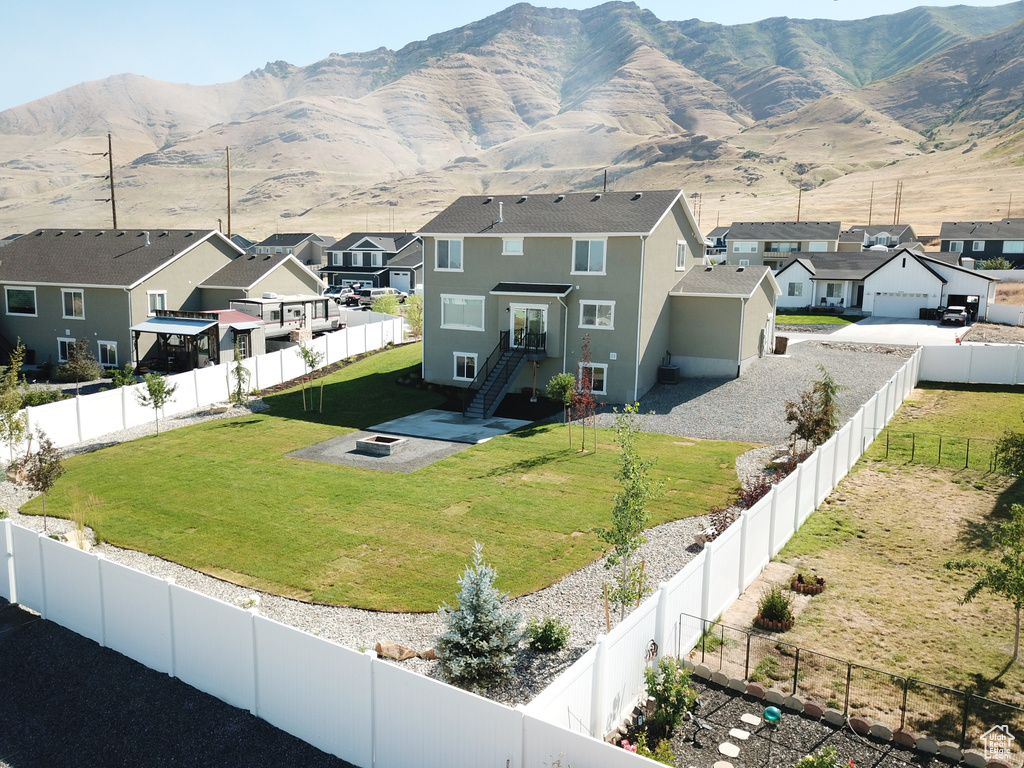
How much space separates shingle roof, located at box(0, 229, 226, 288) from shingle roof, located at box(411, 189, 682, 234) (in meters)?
18.0

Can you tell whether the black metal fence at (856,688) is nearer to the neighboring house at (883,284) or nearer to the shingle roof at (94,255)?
the shingle roof at (94,255)

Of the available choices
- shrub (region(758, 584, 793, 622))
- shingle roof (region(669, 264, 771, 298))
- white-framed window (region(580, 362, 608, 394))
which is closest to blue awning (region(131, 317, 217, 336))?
white-framed window (region(580, 362, 608, 394))

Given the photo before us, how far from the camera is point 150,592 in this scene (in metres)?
12.0

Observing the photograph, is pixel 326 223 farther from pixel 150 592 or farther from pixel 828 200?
pixel 150 592

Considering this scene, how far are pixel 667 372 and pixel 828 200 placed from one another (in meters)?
130

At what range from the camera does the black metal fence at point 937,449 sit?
2328cm

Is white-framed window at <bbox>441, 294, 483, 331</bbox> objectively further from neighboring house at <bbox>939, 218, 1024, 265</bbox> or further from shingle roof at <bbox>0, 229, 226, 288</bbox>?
neighboring house at <bbox>939, 218, 1024, 265</bbox>

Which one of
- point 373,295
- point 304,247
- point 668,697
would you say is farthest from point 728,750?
point 304,247

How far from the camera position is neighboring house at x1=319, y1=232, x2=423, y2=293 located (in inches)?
3282

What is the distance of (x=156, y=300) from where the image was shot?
1700 inches

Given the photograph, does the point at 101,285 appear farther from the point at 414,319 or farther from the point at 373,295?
the point at 373,295

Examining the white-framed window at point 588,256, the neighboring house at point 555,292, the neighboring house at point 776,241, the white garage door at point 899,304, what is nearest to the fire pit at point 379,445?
the neighboring house at point 555,292

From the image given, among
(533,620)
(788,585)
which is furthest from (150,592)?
(788,585)

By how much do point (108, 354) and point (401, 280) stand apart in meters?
43.6
